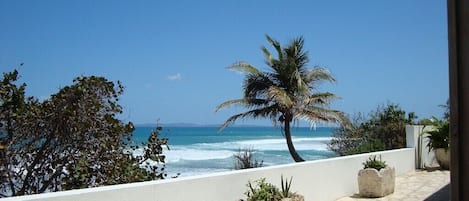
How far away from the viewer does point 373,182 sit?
867 cm

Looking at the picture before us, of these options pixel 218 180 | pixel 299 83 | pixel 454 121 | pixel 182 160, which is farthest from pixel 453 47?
pixel 182 160

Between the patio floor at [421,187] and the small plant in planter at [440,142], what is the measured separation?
1.90 ft

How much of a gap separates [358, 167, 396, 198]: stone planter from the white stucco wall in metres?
0.36

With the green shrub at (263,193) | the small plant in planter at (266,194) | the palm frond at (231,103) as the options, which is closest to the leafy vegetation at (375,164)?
the small plant in planter at (266,194)

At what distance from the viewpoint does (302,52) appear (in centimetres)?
1565

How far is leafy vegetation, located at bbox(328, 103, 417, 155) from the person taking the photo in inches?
647

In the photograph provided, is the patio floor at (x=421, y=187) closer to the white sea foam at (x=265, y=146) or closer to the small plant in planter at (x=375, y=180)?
the small plant in planter at (x=375, y=180)

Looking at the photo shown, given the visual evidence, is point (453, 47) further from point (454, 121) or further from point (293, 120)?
point (293, 120)

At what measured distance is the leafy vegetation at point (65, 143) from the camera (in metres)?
6.88

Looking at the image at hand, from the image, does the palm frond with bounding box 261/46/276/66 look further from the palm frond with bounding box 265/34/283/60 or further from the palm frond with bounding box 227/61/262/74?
the palm frond with bounding box 227/61/262/74

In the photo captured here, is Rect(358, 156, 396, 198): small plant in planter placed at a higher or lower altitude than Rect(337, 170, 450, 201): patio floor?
higher

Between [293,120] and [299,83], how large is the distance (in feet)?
4.31

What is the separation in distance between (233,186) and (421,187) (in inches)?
221

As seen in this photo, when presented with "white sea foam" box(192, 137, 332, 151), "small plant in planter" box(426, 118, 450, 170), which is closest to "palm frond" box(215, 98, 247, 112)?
"small plant in planter" box(426, 118, 450, 170)
